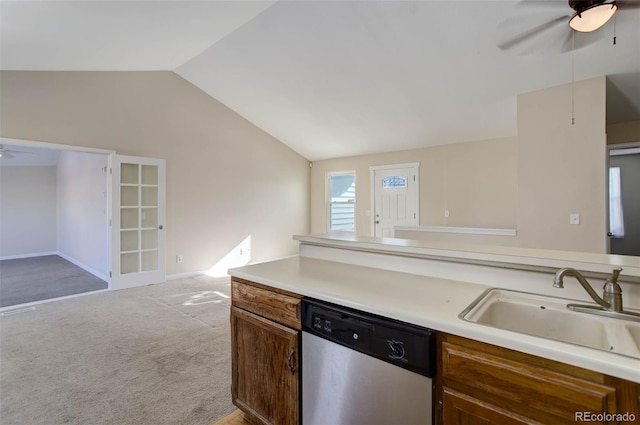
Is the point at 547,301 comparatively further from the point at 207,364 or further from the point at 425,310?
the point at 207,364

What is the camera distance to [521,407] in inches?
34.9

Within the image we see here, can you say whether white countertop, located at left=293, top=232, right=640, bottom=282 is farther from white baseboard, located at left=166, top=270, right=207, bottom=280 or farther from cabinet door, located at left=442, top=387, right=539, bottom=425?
white baseboard, located at left=166, top=270, right=207, bottom=280

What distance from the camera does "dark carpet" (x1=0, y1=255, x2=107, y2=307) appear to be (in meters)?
4.27

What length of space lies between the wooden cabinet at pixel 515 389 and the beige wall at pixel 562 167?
11.4 feet

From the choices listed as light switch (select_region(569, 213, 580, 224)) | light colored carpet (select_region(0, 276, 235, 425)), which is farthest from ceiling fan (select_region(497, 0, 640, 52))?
light colored carpet (select_region(0, 276, 235, 425))

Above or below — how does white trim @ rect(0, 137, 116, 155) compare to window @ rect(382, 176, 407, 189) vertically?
above

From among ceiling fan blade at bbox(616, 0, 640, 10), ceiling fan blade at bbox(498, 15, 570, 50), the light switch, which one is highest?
ceiling fan blade at bbox(498, 15, 570, 50)

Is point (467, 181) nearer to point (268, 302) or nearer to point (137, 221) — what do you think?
point (268, 302)

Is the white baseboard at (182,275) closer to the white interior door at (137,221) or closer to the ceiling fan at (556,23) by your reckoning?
the white interior door at (137,221)

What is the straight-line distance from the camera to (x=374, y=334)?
1.17 m

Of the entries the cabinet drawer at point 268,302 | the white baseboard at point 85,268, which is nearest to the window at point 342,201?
the white baseboard at point 85,268

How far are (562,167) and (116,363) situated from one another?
16.3 ft

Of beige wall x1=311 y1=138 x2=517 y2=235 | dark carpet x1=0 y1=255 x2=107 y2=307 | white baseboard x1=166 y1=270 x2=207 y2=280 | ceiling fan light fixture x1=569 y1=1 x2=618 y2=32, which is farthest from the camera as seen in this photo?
white baseboard x1=166 y1=270 x2=207 y2=280

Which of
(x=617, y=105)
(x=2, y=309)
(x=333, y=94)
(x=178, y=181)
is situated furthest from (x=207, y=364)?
(x=617, y=105)
